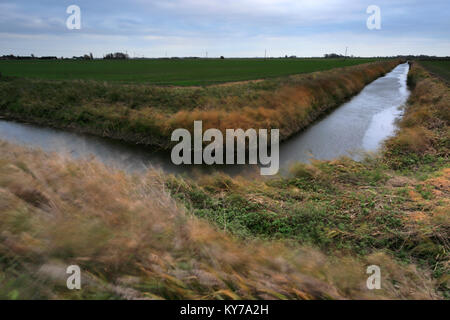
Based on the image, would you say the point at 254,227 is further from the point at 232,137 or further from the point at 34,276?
the point at 232,137

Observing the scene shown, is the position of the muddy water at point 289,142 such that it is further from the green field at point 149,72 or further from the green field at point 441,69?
the green field at point 441,69

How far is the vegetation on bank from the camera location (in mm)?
2744

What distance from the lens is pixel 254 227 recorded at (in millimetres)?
5352

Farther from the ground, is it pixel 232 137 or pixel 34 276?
pixel 232 137

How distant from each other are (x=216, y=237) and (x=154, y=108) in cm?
1282

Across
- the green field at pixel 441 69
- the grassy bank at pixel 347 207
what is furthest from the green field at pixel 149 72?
the grassy bank at pixel 347 207

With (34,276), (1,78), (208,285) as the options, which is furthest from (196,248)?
(1,78)

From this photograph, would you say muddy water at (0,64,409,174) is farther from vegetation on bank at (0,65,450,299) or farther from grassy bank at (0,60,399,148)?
vegetation on bank at (0,65,450,299)

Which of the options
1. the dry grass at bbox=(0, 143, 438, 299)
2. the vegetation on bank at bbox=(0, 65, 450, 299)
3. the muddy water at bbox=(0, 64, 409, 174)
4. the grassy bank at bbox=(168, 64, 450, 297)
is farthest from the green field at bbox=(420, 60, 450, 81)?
the dry grass at bbox=(0, 143, 438, 299)

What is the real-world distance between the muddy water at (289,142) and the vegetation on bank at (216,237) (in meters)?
3.64

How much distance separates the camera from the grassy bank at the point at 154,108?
42.4 ft

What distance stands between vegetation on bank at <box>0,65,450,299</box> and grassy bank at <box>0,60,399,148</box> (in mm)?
6474

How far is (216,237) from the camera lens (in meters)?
3.65
